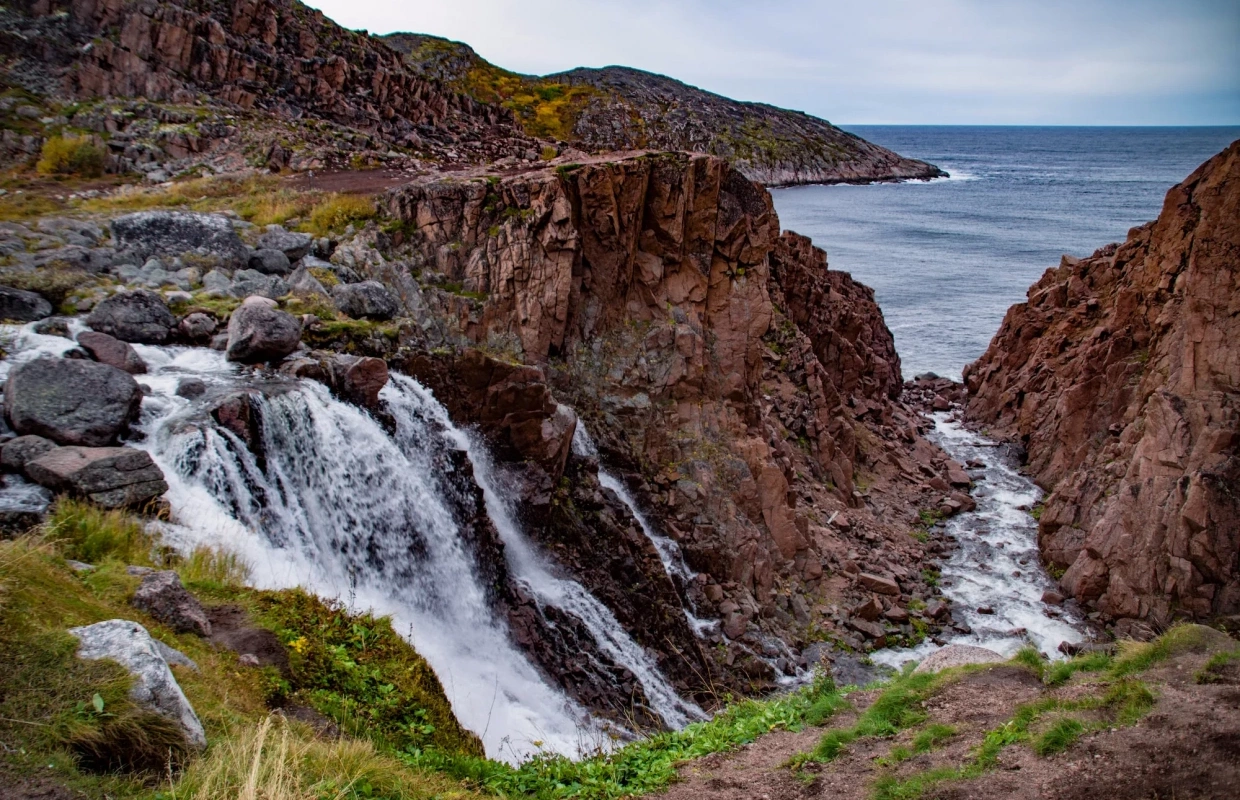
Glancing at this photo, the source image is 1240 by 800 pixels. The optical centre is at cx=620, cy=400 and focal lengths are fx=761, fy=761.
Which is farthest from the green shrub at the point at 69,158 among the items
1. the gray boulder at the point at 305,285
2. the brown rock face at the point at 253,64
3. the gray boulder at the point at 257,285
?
the gray boulder at the point at 305,285

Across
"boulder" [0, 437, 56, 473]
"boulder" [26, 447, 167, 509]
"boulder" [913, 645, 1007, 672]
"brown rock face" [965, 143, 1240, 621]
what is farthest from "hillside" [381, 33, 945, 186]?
"boulder" [913, 645, 1007, 672]

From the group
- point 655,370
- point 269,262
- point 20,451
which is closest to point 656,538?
point 655,370

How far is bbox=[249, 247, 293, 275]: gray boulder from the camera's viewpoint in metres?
17.3

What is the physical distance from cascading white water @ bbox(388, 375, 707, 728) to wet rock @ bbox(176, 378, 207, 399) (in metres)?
3.30

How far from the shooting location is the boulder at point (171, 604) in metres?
7.21

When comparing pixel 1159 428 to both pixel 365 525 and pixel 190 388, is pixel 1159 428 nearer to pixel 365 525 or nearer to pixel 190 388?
pixel 365 525

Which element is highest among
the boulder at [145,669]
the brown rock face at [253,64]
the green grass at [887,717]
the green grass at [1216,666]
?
the brown rock face at [253,64]

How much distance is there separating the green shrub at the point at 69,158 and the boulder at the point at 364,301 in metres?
12.1

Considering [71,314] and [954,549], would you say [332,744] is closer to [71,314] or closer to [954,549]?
[71,314]

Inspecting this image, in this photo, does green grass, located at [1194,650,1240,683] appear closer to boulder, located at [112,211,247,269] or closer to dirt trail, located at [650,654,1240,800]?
dirt trail, located at [650,654,1240,800]

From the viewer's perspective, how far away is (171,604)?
287 inches

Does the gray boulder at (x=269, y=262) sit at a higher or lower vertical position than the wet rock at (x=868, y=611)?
higher

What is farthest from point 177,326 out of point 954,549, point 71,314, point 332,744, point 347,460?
point 954,549

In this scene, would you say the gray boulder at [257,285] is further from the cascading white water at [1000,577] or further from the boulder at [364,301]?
the cascading white water at [1000,577]
